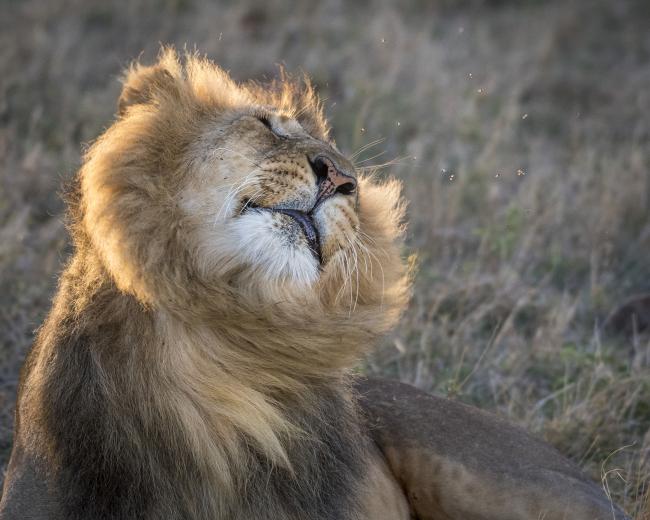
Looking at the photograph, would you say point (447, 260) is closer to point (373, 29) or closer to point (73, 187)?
point (73, 187)

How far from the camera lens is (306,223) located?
2.98 meters

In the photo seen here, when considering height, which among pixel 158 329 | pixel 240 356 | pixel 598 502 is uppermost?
pixel 158 329

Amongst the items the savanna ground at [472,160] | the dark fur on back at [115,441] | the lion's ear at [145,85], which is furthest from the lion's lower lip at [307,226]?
the savanna ground at [472,160]

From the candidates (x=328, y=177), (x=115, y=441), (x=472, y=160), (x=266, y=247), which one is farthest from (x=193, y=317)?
(x=472, y=160)

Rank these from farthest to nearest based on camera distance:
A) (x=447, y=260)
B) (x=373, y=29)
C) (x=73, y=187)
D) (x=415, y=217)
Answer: (x=373, y=29) < (x=415, y=217) < (x=447, y=260) < (x=73, y=187)

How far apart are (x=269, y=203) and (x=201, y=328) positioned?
0.44 meters

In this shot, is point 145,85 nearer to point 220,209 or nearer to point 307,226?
point 220,209

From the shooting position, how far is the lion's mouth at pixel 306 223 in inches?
116

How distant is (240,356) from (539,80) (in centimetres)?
821

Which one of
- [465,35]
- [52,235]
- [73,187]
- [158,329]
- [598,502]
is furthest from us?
[465,35]

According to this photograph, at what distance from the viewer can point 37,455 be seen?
2.91m

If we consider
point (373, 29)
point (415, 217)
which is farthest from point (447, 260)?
point (373, 29)

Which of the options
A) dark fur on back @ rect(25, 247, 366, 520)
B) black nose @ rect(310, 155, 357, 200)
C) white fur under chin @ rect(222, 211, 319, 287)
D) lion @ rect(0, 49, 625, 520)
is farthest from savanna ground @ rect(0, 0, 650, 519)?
dark fur on back @ rect(25, 247, 366, 520)

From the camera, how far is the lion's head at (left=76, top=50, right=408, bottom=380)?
284 cm
